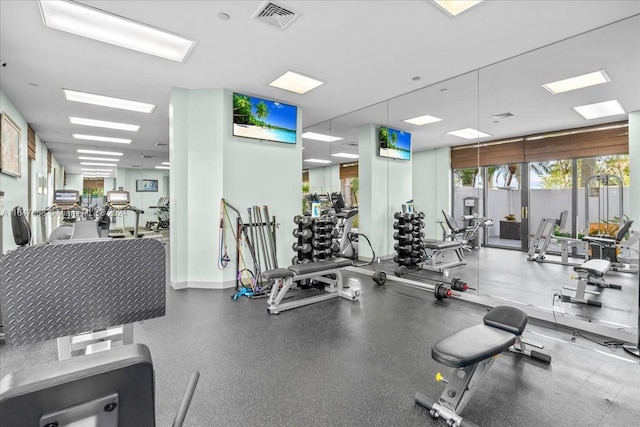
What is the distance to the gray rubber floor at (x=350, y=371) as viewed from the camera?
1921 millimetres

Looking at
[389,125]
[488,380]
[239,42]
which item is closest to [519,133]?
[389,125]

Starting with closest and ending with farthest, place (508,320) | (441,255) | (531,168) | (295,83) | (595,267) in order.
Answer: (508,320), (595,267), (531,168), (295,83), (441,255)

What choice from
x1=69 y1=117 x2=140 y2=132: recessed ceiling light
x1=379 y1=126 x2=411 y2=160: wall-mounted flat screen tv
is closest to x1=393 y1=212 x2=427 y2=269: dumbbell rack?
x1=379 y1=126 x2=411 y2=160: wall-mounted flat screen tv

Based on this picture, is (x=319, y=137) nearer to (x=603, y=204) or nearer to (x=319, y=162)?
(x=319, y=162)

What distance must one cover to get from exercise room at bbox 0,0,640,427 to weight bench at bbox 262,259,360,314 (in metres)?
0.04

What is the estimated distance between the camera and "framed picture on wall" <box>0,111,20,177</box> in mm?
4500

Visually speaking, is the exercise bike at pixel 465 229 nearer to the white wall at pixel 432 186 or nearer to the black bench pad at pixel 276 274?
the white wall at pixel 432 186

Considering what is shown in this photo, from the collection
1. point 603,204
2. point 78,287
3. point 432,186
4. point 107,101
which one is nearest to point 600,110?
point 603,204

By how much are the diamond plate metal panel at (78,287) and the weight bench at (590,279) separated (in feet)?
12.7

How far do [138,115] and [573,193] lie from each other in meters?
7.19

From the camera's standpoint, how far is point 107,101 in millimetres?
5414

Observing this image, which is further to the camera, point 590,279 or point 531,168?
point 531,168

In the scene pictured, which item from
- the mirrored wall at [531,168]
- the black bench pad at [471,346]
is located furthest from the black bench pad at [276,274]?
the mirrored wall at [531,168]

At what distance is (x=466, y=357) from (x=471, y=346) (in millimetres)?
156
